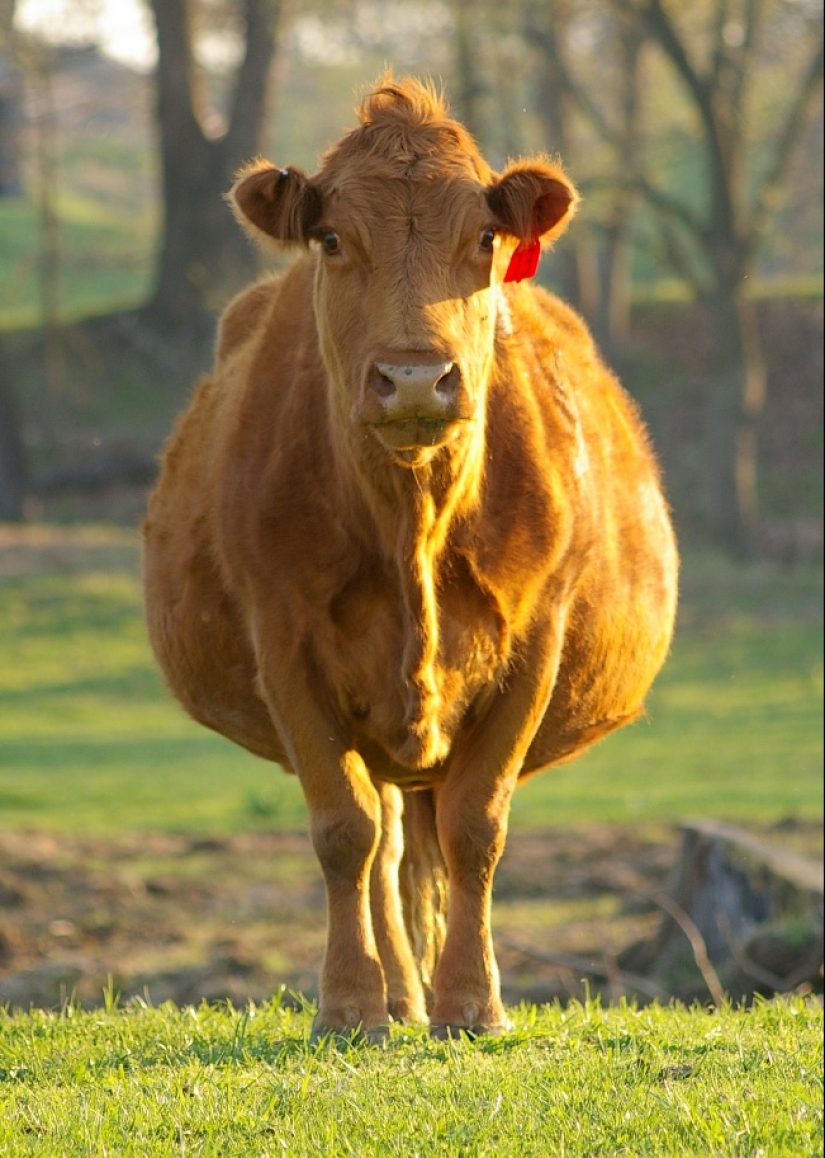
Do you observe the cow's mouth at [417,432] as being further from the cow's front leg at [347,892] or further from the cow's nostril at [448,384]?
the cow's front leg at [347,892]

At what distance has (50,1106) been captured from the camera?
4805 millimetres

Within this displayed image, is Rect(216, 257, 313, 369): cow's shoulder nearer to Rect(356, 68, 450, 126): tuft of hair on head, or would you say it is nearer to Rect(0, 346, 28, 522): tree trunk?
Rect(356, 68, 450, 126): tuft of hair on head

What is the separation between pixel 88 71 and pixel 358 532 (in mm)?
80325

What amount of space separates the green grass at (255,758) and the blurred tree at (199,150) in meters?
8.87

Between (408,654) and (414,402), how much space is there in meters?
0.93

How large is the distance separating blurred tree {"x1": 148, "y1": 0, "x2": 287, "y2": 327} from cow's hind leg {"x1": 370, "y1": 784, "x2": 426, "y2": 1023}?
27850 millimetres

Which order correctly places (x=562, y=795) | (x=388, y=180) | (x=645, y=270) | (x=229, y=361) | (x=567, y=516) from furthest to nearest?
(x=645, y=270)
(x=562, y=795)
(x=229, y=361)
(x=567, y=516)
(x=388, y=180)

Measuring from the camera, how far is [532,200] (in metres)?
6.11

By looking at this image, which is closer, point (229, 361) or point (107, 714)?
point (229, 361)

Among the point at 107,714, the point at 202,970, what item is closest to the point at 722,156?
the point at 107,714

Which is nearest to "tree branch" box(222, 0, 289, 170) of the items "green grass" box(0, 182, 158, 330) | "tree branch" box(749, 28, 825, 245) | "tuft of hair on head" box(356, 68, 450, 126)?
"green grass" box(0, 182, 158, 330)

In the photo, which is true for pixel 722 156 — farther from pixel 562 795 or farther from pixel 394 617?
pixel 394 617

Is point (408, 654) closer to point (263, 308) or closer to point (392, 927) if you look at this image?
point (392, 927)

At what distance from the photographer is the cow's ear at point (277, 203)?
607 centimetres
